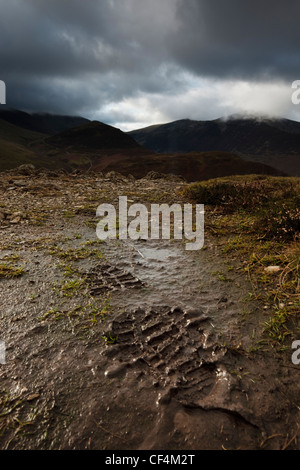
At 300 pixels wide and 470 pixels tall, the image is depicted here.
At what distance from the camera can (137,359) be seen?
212cm

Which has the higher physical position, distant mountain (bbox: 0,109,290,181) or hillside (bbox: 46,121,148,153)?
hillside (bbox: 46,121,148,153)

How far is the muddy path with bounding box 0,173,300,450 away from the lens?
5.16 feet

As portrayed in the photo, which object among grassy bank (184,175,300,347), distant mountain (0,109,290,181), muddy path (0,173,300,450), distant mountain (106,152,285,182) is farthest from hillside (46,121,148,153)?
muddy path (0,173,300,450)

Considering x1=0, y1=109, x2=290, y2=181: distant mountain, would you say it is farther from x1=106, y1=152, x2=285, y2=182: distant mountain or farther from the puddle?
the puddle

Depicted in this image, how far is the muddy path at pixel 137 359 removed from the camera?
157 cm

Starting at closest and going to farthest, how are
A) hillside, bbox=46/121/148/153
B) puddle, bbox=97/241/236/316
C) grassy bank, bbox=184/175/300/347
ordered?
grassy bank, bbox=184/175/300/347 → puddle, bbox=97/241/236/316 → hillside, bbox=46/121/148/153

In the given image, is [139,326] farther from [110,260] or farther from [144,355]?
[110,260]

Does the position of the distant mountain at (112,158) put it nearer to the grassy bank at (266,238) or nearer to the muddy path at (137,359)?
the grassy bank at (266,238)

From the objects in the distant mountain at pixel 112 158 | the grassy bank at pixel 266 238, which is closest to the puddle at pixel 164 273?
the grassy bank at pixel 266 238

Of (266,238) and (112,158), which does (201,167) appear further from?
(112,158)

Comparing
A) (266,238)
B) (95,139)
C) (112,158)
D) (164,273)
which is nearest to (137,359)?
(164,273)

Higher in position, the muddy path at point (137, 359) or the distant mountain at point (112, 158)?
the distant mountain at point (112, 158)

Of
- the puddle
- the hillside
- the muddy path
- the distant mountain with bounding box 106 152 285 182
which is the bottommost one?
the muddy path

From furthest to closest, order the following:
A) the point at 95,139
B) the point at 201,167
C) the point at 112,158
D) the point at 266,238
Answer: the point at 95,139, the point at 112,158, the point at 201,167, the point at 266,238
